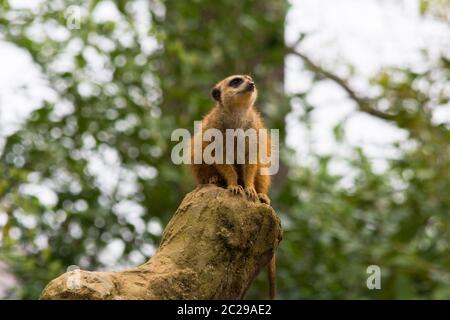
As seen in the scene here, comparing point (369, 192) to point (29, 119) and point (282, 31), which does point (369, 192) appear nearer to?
point (282, 31)

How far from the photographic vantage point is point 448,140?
23.0 feet

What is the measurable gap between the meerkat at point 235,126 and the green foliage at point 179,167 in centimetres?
141

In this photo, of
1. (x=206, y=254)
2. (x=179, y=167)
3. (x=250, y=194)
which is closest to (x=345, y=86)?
(x=179, y=167)

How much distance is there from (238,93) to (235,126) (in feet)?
0.91

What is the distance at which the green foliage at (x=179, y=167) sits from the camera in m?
6.47

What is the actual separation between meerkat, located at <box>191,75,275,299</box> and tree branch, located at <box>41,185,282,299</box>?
2.22 ft

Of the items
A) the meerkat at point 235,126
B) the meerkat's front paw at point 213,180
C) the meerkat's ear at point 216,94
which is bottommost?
the meerkat's front paw at point 213,180

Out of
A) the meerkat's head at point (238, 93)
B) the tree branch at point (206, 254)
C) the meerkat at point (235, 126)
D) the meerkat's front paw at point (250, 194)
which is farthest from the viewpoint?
the meerkat's head at point (238, 93)

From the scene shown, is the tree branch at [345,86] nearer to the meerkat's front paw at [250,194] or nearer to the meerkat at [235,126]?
the meerkat at [235,126]

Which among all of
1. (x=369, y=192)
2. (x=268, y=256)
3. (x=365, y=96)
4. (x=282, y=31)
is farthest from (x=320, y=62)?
(x=268, y=256)

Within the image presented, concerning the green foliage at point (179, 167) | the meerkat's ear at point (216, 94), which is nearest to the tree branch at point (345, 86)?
the green foliage at point (179, 167)

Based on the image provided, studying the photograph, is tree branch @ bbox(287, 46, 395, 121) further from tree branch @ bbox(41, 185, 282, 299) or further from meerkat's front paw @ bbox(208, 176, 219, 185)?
tree branch @ bbox(41, 185, 282, 299)

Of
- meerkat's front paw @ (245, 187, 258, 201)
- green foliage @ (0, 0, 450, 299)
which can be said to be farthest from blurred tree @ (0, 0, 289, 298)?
meerkat's front paw @ (245, 187, 258, 201)

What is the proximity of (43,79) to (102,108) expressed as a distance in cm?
58
